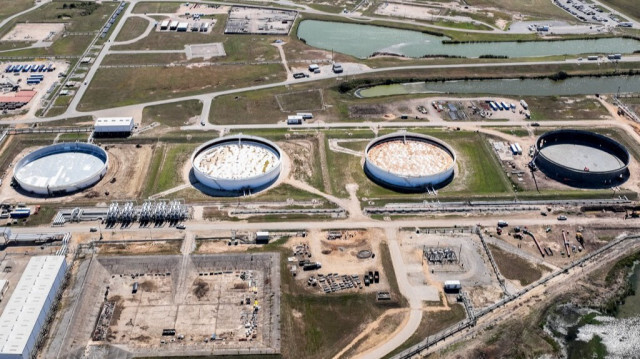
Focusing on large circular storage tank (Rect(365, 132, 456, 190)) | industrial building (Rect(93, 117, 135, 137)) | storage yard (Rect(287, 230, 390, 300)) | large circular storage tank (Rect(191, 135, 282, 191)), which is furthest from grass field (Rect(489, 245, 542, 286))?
industrial building (Rect(93, 117, 135, 137))

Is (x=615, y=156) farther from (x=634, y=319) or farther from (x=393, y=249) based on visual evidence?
(x=393, y=249)

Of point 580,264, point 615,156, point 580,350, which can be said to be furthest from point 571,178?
point 580,350

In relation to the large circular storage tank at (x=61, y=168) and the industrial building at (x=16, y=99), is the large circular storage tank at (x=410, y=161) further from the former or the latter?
the industrial building at (x=16, y=99)

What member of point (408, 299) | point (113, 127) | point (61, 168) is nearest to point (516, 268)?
point (408, 299)

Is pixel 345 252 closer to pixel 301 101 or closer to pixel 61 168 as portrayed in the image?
pixel 301 101

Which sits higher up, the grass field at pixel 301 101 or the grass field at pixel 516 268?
the grass field at pixel 301 101

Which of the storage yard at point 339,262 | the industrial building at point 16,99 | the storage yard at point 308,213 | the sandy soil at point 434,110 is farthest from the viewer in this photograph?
the industrial building at point 16,99

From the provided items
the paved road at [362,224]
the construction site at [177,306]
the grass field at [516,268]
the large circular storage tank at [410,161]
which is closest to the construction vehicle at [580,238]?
the paved road at [362,224]
